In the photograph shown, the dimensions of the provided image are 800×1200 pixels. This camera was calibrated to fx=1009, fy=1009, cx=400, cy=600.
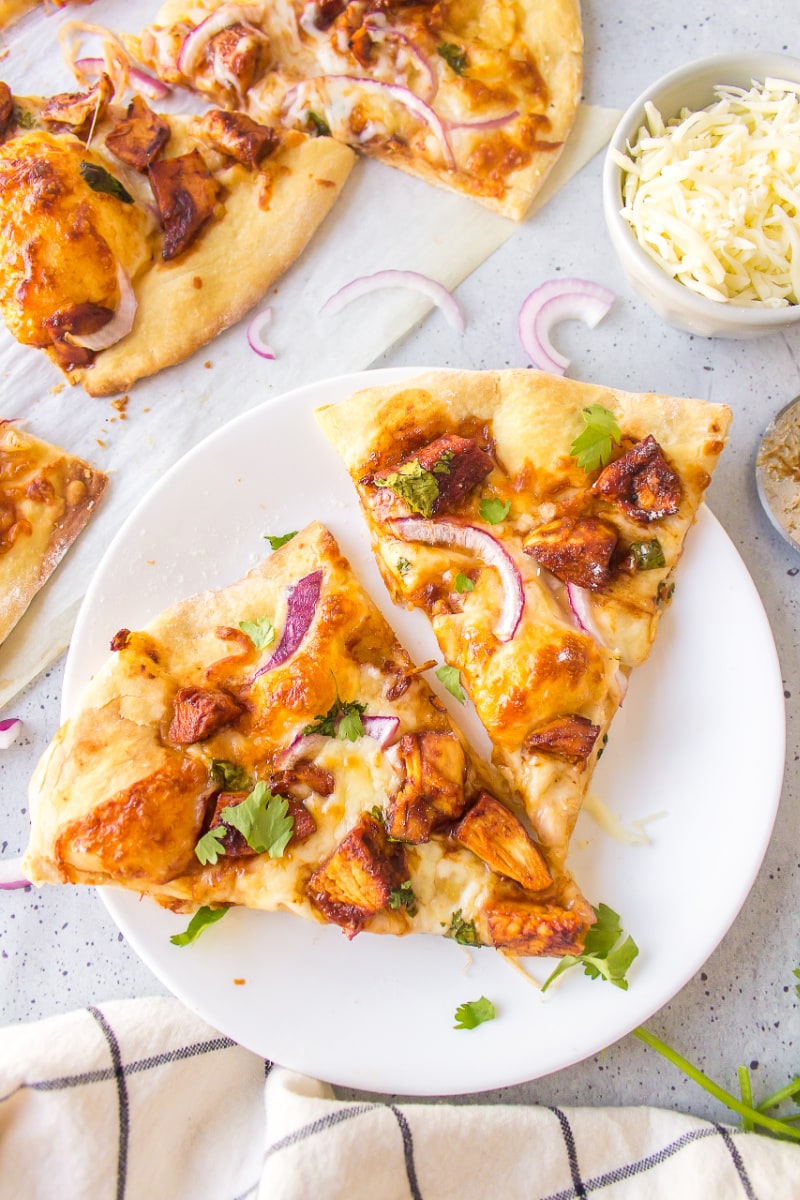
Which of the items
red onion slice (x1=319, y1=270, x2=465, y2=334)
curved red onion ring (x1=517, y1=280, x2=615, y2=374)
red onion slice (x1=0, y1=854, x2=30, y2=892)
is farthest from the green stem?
red onion slice (x1=319, y1=270, x2=465, y2=334)

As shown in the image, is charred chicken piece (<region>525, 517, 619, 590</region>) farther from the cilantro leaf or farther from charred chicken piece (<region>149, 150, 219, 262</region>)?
charred chicken piece (<region>149, 150, 219, 262</region>)

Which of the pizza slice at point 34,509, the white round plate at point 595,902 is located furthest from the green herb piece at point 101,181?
the white round plate at point 595,902

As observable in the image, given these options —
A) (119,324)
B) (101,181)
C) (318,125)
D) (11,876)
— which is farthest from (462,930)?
(318,125)

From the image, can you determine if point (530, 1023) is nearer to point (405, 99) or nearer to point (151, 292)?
point (151, 292)

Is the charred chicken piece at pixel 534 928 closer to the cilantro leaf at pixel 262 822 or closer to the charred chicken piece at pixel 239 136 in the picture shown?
the cilantro leaf at pixel 262 822

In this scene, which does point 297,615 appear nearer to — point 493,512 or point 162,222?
point 493,512

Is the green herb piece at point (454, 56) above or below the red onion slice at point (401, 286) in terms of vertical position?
above

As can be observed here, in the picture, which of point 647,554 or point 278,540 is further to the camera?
point 278,540
